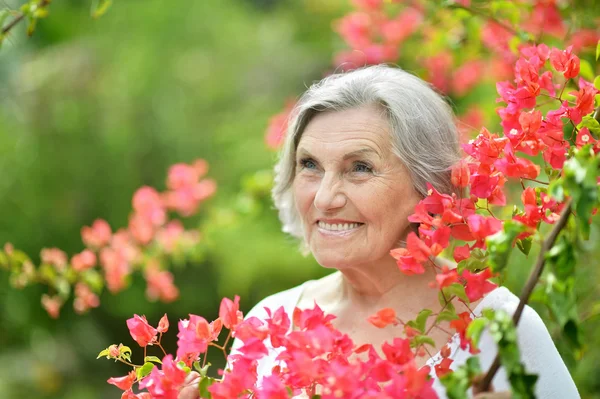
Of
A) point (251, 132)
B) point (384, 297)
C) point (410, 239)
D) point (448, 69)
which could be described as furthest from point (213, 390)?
point (251, 132)

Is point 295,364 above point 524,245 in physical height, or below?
below

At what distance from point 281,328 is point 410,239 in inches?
9.8

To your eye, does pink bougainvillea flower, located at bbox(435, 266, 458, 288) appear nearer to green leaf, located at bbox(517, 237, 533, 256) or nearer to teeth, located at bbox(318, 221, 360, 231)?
green leaf, located at bbox(517, 237, 533, 256)

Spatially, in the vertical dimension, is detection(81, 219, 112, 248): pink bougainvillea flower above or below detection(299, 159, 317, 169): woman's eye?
above

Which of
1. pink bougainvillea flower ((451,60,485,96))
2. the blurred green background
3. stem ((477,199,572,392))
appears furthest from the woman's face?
the blurred green background

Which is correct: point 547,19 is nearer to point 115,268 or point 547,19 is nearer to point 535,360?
point 535,360

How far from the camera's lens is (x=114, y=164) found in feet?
19.8

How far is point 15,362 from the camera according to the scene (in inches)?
224

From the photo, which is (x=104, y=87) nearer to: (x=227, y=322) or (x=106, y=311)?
(x=106, y=311)

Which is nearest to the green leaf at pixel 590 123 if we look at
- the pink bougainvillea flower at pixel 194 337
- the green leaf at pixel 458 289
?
the green leaf at pixel 458 289

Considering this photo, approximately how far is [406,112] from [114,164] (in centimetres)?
483

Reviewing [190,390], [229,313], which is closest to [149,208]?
[190,390]

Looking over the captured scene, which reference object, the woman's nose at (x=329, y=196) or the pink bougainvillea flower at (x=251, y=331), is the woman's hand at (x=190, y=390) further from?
the woman's nose at (x=329, y=196)

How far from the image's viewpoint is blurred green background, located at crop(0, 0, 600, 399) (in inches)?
226
